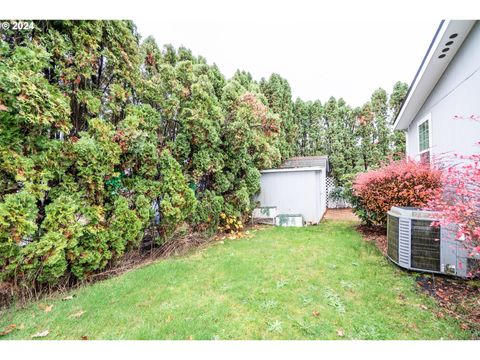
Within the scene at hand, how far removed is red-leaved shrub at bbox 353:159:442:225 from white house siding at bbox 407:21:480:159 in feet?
2.20

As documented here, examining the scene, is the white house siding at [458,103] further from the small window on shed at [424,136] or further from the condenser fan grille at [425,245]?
the condenser fan grille at [425,245]

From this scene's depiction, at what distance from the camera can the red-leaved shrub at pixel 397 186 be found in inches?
195

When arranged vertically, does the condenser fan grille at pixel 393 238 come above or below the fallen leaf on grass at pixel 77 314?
above

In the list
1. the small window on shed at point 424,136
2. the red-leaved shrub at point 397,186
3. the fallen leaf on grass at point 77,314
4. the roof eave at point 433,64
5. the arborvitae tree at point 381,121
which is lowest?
the fallen leaf on grass at point 77,314

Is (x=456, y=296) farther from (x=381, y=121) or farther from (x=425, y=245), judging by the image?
(x=381, y=121)

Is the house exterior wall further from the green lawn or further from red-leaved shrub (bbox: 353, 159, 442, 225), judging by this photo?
the green lawn

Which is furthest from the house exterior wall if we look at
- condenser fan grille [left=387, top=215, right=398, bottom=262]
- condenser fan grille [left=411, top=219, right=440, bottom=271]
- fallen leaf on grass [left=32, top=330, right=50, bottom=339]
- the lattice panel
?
fallen leaf on grass [left=32, top=330, right=50, bottom=339]

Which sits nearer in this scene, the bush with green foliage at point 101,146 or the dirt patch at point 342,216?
the bush with green foliage at point 101,146

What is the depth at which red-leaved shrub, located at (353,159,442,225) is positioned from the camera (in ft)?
16.3

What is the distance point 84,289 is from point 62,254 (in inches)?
27.0

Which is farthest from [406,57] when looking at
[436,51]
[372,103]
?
[372,103]

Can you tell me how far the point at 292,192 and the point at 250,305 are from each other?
6.00 m

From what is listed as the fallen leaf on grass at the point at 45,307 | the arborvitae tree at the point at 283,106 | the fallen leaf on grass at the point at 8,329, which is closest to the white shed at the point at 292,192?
the arborvitae tree at the point at 283,106

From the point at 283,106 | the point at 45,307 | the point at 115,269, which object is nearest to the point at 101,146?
the point at 115,269
